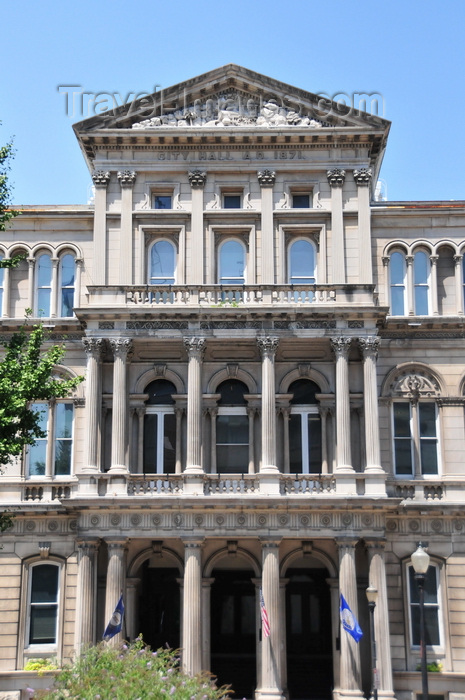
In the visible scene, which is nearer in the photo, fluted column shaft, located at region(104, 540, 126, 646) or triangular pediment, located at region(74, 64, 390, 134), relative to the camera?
fluted column shaft, located at region(104, 540, 126, 646)

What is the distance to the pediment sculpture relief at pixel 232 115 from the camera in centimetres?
3481

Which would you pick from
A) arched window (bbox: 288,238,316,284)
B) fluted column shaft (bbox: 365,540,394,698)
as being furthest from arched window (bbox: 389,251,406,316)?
fluted column shaft (bbox: 365,540,394,698)

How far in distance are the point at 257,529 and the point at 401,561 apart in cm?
543

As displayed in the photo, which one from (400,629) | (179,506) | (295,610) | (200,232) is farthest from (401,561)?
(200,232)

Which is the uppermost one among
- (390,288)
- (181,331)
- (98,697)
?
(390,288)

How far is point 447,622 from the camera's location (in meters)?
32.1

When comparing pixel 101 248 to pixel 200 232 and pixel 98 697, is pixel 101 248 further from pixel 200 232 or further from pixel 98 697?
pixel 98 697

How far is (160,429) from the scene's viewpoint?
111ft

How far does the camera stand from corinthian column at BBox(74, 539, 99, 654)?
99.8ft

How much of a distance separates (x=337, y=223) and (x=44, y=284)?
1111 cm

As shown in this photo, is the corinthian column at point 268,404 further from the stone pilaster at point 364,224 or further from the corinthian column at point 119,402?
the corinthian column at point 119,402

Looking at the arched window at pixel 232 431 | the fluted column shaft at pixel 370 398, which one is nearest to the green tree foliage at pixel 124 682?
the fluted column shaft at pixel 370 398

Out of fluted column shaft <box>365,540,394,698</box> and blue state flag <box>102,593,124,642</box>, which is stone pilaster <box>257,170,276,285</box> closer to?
fluted column shaft <box>365,540,394,698</box>

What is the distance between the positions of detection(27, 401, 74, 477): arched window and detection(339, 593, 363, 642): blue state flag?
10.8 metres
